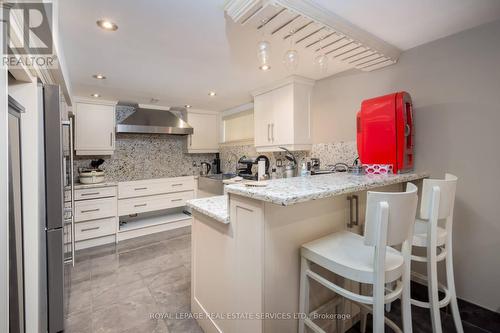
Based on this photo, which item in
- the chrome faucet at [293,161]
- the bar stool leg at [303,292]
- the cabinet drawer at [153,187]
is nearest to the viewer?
the bar stool leg at [303,292]

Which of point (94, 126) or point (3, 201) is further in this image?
point (94, 126)

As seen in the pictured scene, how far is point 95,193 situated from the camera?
3178 mm

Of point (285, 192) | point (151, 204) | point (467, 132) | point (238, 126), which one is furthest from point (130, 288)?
point (467, 132)

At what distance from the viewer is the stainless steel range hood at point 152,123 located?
353cm

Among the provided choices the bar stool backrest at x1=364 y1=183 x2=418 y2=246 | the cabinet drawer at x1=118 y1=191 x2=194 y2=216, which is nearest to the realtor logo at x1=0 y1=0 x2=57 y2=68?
the bar stool backrest at x1=364 y1=183 x2=418 y2=246

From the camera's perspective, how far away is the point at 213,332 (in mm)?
1498

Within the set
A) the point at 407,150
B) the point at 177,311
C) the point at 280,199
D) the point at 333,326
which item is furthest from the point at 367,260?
the point at 177,311

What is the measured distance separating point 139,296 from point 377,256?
6.73 ft

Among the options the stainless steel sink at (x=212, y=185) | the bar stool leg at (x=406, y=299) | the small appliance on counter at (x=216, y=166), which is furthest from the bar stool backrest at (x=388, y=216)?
the small appliance on counter at (x=216, y=166)

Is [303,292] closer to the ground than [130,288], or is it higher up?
higher up

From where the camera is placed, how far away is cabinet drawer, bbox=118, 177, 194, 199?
136 inches

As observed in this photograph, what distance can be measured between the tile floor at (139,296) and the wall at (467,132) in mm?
360

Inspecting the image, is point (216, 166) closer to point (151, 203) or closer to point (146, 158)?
point (146, 158)

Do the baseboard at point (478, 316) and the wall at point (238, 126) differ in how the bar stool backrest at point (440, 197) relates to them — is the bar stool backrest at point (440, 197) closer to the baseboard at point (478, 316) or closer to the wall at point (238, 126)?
the baseboard at point (478, 316)
